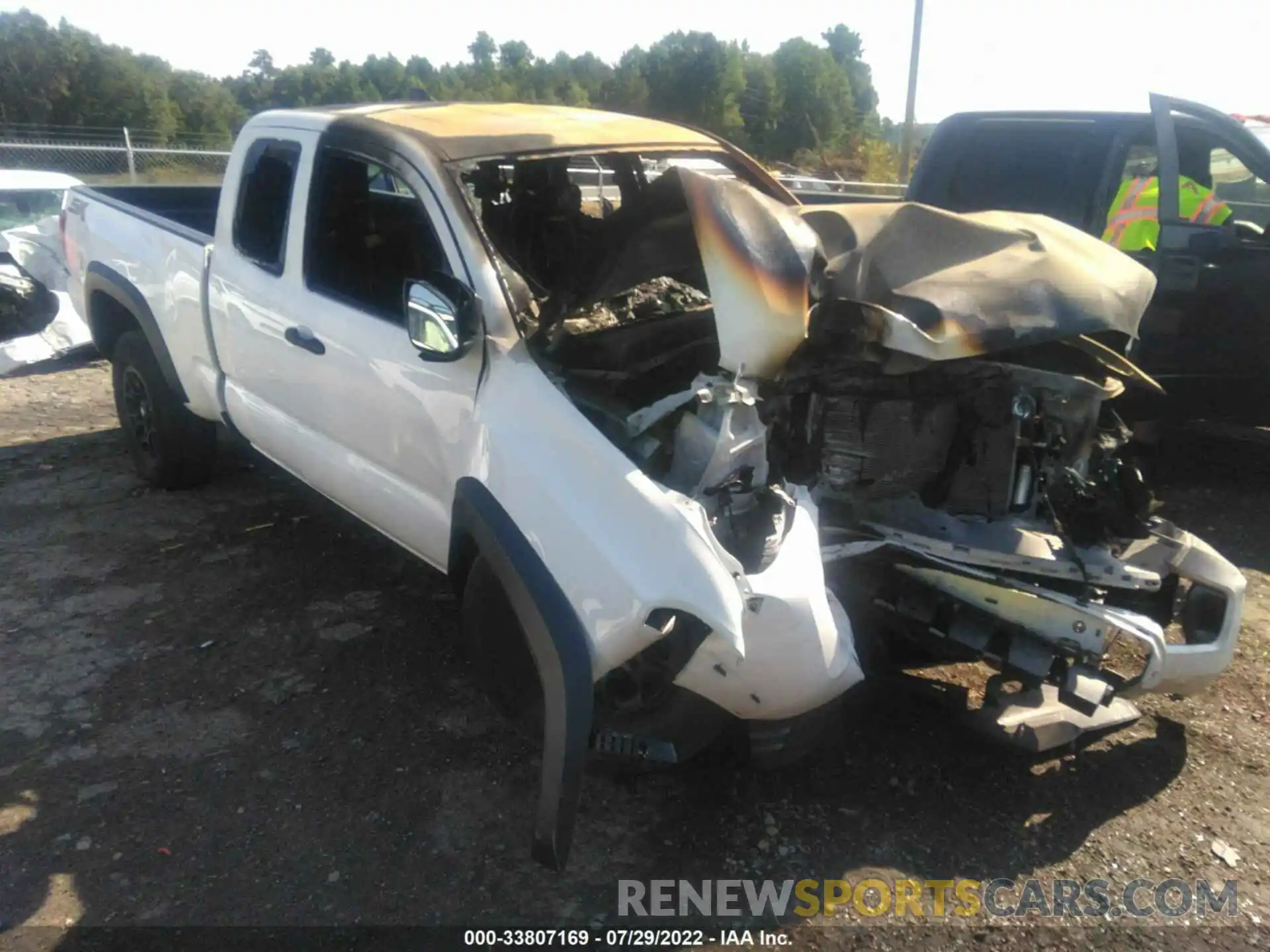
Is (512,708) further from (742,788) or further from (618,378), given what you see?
(618,378)

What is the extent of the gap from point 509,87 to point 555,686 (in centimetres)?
5754

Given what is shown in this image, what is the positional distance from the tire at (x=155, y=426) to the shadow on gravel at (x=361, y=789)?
107 centimetres

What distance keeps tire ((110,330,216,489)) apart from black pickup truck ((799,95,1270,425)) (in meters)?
4.62

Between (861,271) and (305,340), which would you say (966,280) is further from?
(305,340)

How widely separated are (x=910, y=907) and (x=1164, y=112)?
452 cm

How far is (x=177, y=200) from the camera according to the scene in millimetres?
6250

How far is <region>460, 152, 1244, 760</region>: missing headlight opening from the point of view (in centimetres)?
257

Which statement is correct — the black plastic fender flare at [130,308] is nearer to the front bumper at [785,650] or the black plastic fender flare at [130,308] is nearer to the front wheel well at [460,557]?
the front wheel well at [460,557]

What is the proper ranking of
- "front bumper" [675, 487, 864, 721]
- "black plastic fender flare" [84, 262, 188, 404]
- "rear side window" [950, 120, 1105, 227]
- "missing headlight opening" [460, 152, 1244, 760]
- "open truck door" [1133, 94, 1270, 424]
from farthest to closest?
1. "rear side window" [950, 120, 1105, 227]
2. "open truck door" [1133, 94, 1270, 424]
3. "black plastic fender flare" [84, 262, 188, 404]
4. "missing headlight opening" [460, 152, 1244, 760]
5. "front bumper" [675, 487, 864, 721]

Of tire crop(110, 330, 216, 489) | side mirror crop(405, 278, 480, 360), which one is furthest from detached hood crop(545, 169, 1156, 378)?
tire crop(110, 330, 216, 489)

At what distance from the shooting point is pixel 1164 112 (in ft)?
17.4

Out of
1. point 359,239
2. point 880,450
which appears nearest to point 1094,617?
point 880,450

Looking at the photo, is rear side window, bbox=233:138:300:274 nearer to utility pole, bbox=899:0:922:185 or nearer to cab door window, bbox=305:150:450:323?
cab door window, bbox=305:150:450:323

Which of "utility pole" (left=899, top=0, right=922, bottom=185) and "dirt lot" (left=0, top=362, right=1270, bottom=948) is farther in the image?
"utility pole" (left=899, top=0, right=922, bottom=185)
